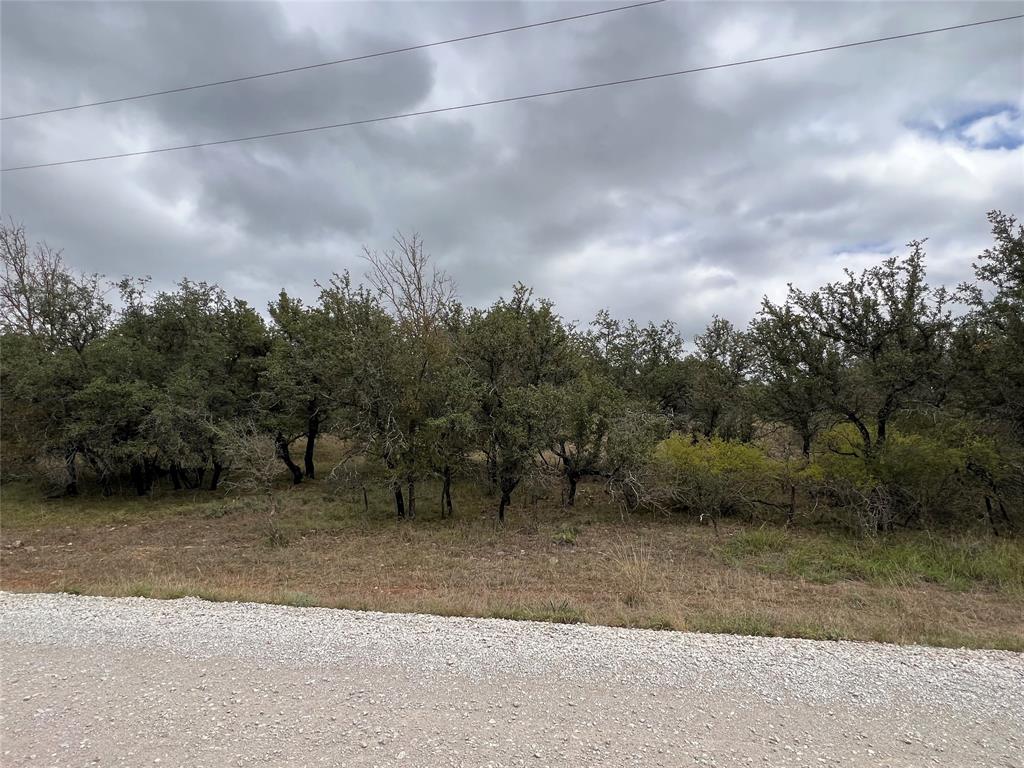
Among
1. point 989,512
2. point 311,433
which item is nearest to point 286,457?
point 311,433

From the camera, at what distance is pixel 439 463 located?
1519cm

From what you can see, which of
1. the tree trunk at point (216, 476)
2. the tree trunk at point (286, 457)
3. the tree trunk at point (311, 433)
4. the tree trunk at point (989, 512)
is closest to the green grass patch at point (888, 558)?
the tree trunk at point (989, 512)

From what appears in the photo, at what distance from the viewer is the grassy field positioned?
631cm

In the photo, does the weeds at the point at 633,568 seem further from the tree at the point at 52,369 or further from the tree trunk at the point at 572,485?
the tree at the point at 52,369

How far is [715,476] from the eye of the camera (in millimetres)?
15266

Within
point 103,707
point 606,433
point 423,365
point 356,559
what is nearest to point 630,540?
point 606,433

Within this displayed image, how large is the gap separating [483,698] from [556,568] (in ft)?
21.1

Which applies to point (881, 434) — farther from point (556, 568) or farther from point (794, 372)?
point (556, 568)

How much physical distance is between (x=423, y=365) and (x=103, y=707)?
12.3m

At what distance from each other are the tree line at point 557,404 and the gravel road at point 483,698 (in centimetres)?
958

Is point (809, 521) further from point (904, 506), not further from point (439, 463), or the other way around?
point (439, 463)

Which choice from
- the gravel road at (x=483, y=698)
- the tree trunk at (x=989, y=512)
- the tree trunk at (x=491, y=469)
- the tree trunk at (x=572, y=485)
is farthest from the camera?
the tree trunk at (x=572, y=485)

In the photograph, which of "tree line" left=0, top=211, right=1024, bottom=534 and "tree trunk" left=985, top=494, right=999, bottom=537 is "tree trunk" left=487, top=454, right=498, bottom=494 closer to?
"tree line" left=0, top=211, right=1024, bottom=534

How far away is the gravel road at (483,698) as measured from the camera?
3.12m
